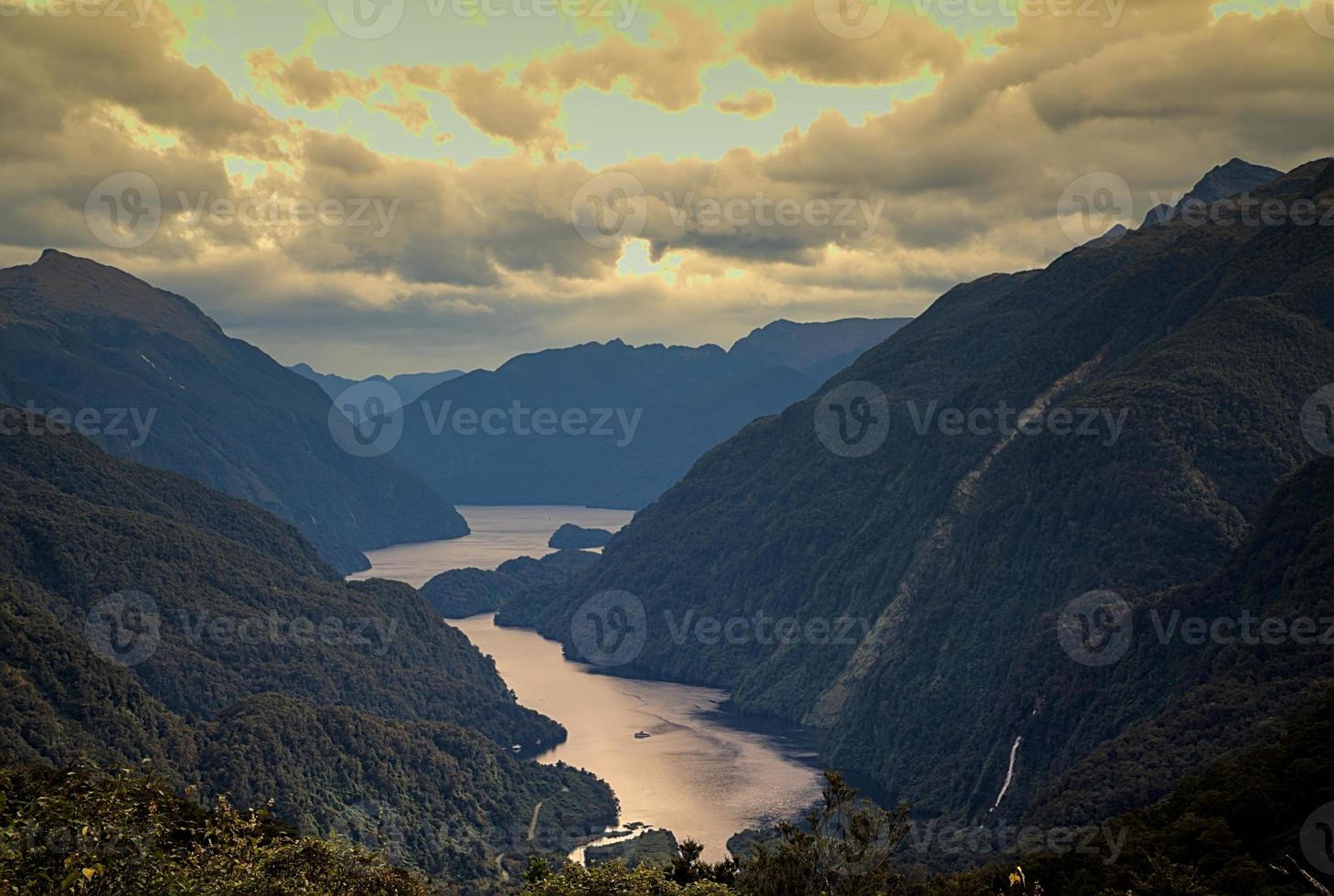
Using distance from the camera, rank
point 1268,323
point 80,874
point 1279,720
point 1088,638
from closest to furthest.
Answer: point 80,874
point 1279,720
point 1088,638
point 1268,323

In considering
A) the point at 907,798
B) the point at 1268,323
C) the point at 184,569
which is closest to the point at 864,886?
the point at 907,798

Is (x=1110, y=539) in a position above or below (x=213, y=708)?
above

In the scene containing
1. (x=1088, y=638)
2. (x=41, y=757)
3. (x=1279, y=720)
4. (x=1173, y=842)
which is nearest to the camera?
(x=1173, y=842)

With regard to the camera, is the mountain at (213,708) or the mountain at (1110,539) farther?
the mountain at (1110,539)

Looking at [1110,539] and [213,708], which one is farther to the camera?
[213,708]

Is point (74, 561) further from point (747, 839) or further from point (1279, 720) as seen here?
point (1279, 720)

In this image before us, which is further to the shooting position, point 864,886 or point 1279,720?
point 1279,720

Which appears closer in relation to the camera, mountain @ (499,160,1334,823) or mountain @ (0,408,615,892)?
mountain @ (0,408,615,892)

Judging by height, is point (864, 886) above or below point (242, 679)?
above
